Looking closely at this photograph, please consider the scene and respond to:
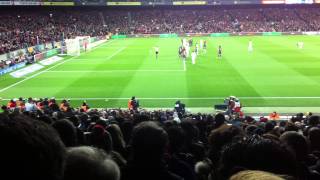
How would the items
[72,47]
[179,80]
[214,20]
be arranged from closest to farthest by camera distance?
Result: [179,80] < [72,47] < [214,20]

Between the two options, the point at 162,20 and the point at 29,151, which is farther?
the point at 162,20

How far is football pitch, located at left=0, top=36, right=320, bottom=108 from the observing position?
92.7 feet

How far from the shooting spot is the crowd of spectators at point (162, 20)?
274ft

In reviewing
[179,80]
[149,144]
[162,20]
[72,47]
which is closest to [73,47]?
[72,47]

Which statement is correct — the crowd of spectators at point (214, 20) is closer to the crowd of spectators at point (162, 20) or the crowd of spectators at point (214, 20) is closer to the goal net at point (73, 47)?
the crowd of spectators at point (162, 20)

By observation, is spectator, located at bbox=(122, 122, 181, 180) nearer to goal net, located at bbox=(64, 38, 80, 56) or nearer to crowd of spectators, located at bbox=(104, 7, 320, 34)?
goal net, located at bbox=(64, 38, 80, 56)

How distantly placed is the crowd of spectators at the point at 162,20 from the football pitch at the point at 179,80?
1396 inches

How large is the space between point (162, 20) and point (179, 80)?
65504 mm

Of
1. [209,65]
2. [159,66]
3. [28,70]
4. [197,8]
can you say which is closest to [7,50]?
[28,70]

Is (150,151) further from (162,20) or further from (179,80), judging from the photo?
(162,20)

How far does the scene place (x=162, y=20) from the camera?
97.9 meters

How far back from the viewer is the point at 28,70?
42594 millimetres

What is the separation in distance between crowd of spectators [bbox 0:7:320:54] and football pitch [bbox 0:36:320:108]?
35.4 m

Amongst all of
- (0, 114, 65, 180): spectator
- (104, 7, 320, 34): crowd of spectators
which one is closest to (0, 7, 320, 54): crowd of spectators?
(104, 7, 320, 34): crowd of spectators
